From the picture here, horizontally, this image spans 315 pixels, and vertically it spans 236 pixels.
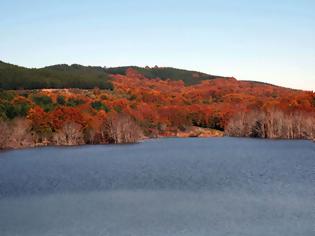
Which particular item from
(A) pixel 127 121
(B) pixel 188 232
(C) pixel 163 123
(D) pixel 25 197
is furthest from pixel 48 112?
(B) pixel 188 232

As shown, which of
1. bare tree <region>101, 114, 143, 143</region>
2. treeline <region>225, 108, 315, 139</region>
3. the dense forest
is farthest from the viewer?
treeline <region>225, 108, 315, 139</region>

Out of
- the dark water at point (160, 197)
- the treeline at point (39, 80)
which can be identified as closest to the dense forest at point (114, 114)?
the treeline at point (39, 80)

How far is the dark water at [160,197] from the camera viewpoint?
80.0 ft

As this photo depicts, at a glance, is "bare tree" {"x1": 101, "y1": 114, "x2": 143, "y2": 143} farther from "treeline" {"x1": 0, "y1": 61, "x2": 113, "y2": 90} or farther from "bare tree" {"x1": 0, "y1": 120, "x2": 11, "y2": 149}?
"treeline" {"x1": 0, "y1": 61, "x2": 113, "y2": 90}

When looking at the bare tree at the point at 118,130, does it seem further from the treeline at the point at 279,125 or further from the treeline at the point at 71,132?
the treeline at the point at 279,125

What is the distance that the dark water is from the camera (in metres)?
24.4

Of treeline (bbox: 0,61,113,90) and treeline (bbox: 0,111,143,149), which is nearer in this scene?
treeline (bbox: 0,111,143,149)

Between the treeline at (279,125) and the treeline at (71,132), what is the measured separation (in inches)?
922

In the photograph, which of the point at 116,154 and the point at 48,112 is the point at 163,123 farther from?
the point at 116,154

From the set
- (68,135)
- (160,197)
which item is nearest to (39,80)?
(68,135)

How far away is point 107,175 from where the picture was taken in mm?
44906

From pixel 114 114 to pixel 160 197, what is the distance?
6901 cm

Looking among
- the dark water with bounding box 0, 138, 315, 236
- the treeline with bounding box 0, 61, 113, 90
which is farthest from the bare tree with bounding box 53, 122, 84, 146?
the treeline with bounding box 0, 61, 113, 90

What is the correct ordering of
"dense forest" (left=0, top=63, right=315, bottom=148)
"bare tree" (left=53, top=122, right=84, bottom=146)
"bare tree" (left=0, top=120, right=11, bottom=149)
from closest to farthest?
1. "bare tree" (left=0, top=120, right=11, bottom=149)
2. "bare tree" (left=53, top=122, right=84, bottom=146)
3. "dense forest" (left=0, top=63, right=315, bottom=148)
